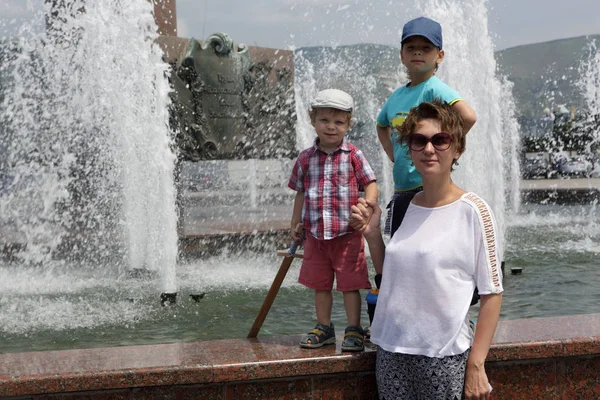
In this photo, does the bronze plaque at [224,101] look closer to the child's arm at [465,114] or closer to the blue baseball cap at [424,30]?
the blue baseball cap at [424,30]

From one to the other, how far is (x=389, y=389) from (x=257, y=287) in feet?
12.7

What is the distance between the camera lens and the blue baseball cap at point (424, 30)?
2811 millimetres

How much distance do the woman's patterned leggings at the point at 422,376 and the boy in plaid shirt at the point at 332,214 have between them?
43 centimetres

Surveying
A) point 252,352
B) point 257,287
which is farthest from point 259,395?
point 257,287

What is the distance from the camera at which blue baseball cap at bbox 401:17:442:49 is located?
2.81 m

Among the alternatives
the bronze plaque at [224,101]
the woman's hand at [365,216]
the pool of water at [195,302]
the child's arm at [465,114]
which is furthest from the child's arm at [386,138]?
the bronze plaque at [224,101]

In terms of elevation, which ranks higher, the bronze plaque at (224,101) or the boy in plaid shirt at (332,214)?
the bronze plaque at (224,101)

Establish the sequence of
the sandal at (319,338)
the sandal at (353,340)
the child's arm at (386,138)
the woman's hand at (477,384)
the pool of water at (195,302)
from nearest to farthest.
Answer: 1. the woman's hand at (477,384)
2. the sandal at (353,340)
3. the sandal at (319,338)
4. the child's arm at (386,138)
5. the pool of water at (195,302)

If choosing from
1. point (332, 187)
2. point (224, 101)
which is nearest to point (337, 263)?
point (332, 187)

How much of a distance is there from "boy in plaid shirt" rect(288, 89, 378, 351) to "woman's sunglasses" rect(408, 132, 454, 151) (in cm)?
57

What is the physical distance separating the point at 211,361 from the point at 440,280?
92 cm

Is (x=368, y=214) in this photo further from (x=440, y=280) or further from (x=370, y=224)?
(x=440, y=280)

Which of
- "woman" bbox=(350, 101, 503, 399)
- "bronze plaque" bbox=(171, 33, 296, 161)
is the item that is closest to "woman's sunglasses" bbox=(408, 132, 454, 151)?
"woman" bbox=(350, 101, 503, 399)

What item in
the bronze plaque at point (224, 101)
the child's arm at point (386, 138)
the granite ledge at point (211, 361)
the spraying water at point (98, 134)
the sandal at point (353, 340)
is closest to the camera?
the granite ledge at point (211, 361)
